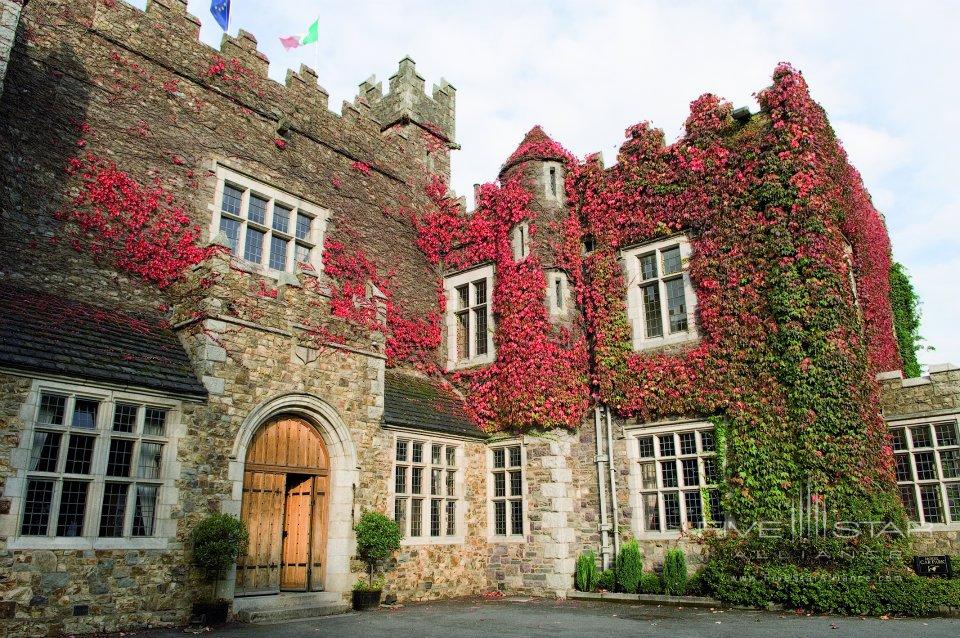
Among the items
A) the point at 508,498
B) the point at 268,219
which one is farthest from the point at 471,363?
the point at 268,219

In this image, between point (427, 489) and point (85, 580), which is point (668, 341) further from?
point (85, 580)

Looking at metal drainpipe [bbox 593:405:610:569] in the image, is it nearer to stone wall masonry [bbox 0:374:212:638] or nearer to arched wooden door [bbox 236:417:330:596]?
arched wooden door [bbox 236:417:330:596]

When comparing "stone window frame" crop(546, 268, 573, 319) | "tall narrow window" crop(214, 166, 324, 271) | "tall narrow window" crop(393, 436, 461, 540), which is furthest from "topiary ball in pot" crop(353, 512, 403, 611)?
"stone window frame" crop(546, 268, 573, 319)

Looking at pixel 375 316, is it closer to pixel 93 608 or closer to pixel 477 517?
pixel 477 517

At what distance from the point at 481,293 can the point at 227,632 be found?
31.4ft

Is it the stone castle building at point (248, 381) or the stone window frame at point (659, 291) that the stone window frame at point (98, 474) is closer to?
the stone castle building at point (248, 381)

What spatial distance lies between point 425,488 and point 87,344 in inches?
260

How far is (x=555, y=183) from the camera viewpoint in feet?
52.7

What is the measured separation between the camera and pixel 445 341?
16672mm

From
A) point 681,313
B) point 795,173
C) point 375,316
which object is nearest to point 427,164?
point 375,316

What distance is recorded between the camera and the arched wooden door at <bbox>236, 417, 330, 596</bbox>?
10844mm

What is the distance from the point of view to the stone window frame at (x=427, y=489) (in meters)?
12.8

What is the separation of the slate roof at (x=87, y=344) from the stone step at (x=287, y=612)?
326 cm

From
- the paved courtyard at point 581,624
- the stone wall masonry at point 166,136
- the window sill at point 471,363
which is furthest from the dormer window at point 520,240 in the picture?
the paved courtyard at point 581,624
